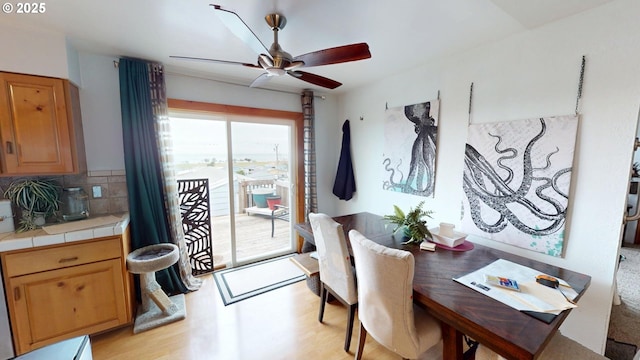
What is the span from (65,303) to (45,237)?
53 centimetres

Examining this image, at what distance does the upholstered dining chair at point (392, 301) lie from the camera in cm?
122

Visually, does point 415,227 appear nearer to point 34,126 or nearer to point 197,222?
point 197,222

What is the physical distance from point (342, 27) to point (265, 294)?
2564 mm

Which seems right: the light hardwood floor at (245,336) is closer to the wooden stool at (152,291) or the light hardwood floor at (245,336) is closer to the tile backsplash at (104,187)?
the wooden stool at (152,291)

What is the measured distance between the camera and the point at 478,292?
1.23m

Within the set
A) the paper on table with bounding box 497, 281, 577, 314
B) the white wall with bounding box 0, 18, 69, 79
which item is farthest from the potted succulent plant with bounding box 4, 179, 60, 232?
the paper on table with bounding box 497, 281, 577, 314

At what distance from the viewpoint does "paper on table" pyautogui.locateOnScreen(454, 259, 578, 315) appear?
110 cm

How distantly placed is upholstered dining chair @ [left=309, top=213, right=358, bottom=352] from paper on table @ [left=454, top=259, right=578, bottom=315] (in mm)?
701

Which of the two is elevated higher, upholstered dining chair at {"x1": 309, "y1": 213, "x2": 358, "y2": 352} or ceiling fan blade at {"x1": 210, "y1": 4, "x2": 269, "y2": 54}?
ceiling fan blade at {"x1": 210, "y1": 4, "x2": 269, "y2": 54}

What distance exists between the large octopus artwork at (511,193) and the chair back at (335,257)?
4.09ft

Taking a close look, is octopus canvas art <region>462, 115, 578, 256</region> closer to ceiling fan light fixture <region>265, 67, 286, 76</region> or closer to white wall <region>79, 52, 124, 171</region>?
ceiling fan light fixture <region>265, 67, 286, 76</region>

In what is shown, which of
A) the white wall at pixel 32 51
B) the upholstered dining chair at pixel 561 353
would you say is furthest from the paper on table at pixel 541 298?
the white wall at pixel 32 51

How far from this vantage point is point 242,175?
122 inches

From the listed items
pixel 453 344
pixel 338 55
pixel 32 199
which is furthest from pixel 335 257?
pixel 32 199
